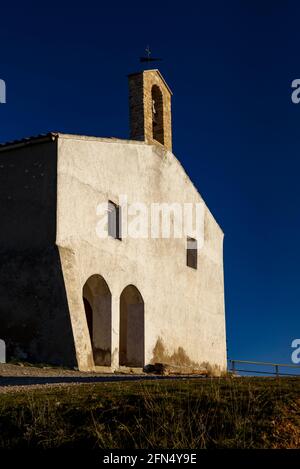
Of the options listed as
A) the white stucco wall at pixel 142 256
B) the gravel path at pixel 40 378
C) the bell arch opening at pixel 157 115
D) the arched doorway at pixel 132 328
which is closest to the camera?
the gravel path at pixel 40 378

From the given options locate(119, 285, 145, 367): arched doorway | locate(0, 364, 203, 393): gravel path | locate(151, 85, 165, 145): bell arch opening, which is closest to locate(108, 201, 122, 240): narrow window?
locate(119, 285, 145, 367): arched doorway

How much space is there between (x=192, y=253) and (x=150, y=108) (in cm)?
531

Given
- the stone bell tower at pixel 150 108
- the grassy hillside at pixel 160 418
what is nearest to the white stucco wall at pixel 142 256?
the stone bell tower at pixel 150 108

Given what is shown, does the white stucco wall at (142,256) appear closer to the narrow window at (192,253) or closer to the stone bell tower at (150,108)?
the narrow window at (192,253)

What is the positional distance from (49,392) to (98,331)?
319 inches

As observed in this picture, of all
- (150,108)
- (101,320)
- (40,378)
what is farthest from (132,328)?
(150,108)

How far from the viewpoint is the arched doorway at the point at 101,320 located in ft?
54.1

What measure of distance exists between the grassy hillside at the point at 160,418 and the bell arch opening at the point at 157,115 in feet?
46.5

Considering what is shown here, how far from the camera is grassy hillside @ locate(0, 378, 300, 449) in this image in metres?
6.16

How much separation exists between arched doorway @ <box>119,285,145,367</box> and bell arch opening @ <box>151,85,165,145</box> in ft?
18.0

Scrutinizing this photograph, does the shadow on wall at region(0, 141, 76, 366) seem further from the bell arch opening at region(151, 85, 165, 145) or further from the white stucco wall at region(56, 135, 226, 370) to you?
the bell arch opening at region(151, 85, 165, 145)

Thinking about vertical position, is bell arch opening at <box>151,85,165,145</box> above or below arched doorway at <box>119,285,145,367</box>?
above

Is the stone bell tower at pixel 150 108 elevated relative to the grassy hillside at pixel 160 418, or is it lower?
elevated

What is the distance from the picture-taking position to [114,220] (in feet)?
57.6
